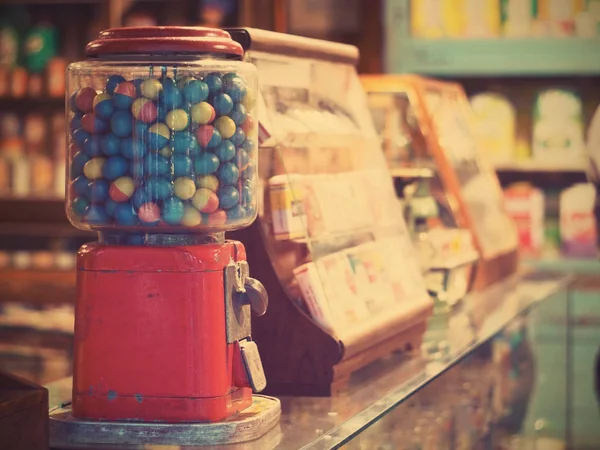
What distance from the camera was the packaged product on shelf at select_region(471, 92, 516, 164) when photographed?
15.6ft

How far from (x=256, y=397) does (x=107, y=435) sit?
262 millimetres

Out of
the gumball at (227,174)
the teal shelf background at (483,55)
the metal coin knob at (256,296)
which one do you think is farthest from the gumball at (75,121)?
the teal shelf background at (483,55)

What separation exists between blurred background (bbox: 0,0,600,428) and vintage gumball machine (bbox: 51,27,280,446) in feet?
8.92

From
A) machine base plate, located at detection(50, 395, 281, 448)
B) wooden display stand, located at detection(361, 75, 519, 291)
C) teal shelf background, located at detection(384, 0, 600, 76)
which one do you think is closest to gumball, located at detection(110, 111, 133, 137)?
machine base plate, located at detection(50, 395, 281, 448)

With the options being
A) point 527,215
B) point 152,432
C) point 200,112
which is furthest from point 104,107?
point 527,215

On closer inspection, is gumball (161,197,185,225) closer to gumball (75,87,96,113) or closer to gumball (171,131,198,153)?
gumball (171,131,198,153)

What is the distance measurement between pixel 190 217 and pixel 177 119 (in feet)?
0.44

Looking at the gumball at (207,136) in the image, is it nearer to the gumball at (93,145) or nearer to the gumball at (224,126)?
the gumball at (224,126)

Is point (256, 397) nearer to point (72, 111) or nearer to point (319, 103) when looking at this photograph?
point (72, 111)

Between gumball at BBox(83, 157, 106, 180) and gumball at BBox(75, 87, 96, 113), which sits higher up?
gumball at BBox(75, 87, 96, 113)

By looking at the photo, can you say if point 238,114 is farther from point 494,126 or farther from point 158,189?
point 494,126

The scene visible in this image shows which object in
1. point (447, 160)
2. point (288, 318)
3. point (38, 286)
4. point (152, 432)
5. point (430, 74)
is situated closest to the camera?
point (152, 432)

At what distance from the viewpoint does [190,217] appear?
1.51 m

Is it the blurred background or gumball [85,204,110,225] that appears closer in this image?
gumball [85,204,110,225]
